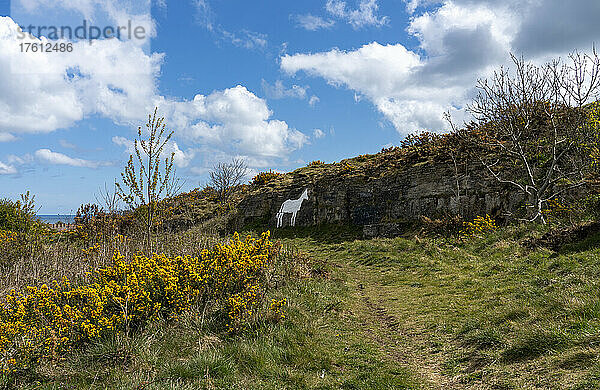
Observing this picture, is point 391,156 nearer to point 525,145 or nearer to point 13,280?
point 525,145

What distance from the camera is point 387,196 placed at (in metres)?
18.8

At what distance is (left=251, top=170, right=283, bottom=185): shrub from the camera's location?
31.9 meters

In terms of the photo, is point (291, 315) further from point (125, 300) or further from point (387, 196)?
point (387, 196)

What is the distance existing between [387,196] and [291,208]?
22.9ft

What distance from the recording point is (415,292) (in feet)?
29.8

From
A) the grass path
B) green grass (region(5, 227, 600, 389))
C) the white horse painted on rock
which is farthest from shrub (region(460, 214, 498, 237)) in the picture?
the white horse painted on rock

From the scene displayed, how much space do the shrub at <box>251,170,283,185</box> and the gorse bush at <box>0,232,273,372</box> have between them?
24451 mm

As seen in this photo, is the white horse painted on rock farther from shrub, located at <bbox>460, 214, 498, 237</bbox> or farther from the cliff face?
shrub, located at <bbox>460, 214, 498, 237</bbox>

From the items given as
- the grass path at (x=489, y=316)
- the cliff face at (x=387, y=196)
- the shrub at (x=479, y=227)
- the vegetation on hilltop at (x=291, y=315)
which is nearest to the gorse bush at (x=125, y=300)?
the vegetation on hilltop at (x=291, y=315)

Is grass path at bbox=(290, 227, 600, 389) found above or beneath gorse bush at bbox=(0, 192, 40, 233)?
beneath

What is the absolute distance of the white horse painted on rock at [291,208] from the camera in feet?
75.9

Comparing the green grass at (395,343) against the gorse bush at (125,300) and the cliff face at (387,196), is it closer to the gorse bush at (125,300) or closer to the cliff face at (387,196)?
the gorse bush at (125,300)

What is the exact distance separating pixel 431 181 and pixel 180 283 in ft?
45.6

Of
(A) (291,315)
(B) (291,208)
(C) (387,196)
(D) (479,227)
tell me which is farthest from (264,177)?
(A) (291,315)
